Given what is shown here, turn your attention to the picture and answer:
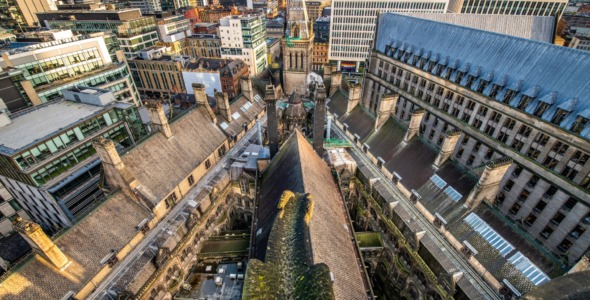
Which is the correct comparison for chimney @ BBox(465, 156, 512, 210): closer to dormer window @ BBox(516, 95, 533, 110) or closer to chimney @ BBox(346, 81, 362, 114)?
dormer window @ BBox(516, 95, 533, 110)

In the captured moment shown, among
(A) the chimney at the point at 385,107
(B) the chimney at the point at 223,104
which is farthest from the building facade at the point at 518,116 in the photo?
(B) the chimney at the point at 223,104

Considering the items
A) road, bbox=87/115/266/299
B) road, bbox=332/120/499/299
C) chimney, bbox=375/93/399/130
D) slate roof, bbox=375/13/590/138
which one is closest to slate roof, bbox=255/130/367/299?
road, bbox=332/120/499/299

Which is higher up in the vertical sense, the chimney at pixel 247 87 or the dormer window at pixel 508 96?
the dormer window at pixel 508 96

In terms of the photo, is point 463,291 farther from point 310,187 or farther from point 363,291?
point 310,187

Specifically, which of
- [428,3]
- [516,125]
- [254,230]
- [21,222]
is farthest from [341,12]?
[21,222]

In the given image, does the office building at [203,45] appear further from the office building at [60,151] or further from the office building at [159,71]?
the office building at [60,151]
